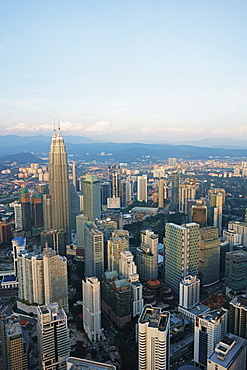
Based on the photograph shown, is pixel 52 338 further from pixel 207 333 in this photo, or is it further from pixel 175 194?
pixel 175 194

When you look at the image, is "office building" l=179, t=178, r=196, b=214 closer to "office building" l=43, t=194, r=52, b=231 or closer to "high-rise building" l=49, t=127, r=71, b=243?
"high-rise building" l=49, t=127, r=71, b=243

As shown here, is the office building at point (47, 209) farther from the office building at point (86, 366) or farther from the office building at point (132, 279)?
the office building at point (86, 366)

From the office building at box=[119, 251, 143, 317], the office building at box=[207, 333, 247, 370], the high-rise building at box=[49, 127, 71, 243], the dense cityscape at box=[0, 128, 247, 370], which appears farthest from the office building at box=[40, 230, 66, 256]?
the office building at box=[207, 333, 247, 370]

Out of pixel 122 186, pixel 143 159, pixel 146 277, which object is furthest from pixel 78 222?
pixel 143 159

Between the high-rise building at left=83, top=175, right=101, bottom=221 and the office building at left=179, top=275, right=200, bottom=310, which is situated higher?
the high-rise building at left=83, top=175, right=101, bottom=221

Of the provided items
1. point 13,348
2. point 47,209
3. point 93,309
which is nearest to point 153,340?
point 13,348

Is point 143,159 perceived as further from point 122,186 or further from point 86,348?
point 86,348

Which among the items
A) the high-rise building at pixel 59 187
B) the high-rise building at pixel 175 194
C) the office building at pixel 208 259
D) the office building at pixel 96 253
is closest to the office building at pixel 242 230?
the office building at pixel 208 259
